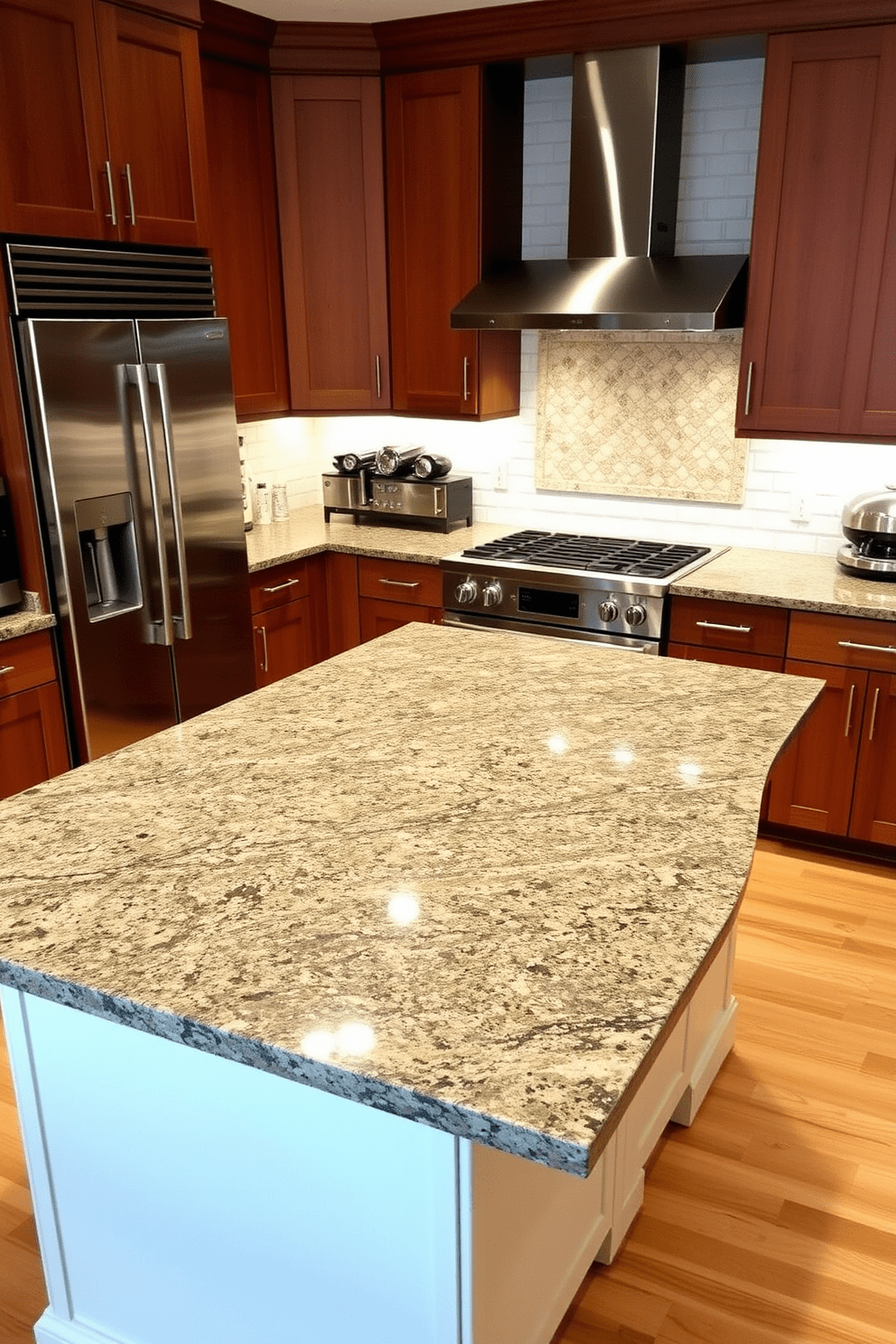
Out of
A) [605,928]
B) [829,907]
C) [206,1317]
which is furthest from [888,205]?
[206,1317]

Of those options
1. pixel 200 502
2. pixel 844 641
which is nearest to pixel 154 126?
pixel 200 502

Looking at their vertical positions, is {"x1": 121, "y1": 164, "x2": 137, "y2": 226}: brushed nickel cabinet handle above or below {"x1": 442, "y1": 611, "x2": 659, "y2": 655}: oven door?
above

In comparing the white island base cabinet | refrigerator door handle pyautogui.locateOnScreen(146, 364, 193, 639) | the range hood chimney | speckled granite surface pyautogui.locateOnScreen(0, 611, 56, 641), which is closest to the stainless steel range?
the range hood chimney

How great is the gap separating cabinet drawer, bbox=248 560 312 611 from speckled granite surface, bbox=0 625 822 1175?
1.66 metres

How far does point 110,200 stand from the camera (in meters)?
3.03

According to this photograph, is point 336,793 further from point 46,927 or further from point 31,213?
point 31,213

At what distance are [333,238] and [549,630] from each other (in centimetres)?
174

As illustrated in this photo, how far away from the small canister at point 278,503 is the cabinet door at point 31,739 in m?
1.65

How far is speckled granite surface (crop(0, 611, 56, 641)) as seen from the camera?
290cm

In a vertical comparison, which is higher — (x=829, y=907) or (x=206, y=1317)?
(x=206, y=1317)

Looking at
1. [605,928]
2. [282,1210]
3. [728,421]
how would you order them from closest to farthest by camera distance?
[605,928]
[282,1210]
[728,421]

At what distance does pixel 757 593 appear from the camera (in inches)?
131

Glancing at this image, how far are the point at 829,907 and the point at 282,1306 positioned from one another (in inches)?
91.7

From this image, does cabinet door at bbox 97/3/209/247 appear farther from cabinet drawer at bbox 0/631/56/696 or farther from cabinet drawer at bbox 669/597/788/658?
cabinet drawer at bbox 669/597/788/658
